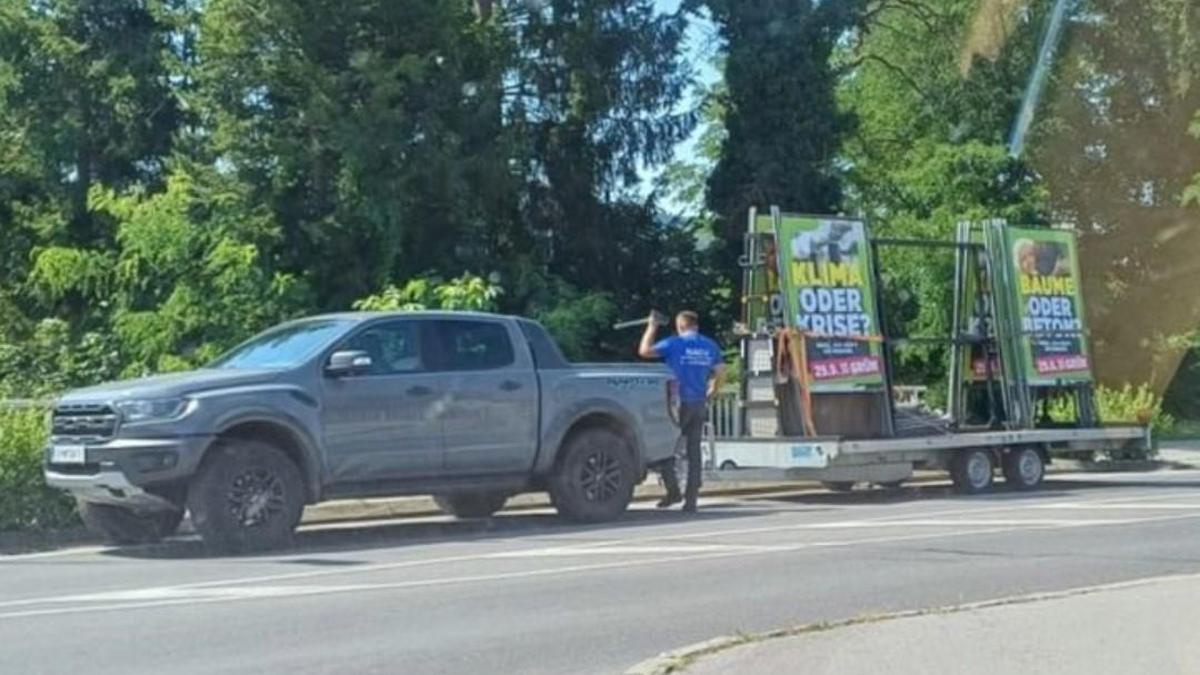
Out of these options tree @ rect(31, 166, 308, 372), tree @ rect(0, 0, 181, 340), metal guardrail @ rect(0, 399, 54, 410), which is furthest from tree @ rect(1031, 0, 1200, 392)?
metal guardrail @ rect(0, 399, 54, 410)

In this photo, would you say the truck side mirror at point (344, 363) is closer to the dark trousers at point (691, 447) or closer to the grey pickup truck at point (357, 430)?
the grey pickup truck at point (357, 430)

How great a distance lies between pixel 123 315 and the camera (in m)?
28.4

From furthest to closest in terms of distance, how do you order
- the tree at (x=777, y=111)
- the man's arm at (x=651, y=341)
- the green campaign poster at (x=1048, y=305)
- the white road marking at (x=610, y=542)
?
the tree at (x=777, y=111)
the green campaign poster at (x=1048, y=305)
the man's arm at (x=651, y=341)
the white road marking at (x=610, y=542)

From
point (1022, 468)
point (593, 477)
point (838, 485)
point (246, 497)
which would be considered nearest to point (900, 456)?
point (838, 485)

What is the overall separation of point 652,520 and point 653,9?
1633 centimetres

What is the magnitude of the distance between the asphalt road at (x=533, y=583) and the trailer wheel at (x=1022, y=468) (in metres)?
3.08

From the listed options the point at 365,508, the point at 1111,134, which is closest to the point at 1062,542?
the point at 365,508

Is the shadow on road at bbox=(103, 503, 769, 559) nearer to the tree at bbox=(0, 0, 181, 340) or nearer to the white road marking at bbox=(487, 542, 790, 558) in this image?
the white road marking at bbox=(487, 542, 790, 558)

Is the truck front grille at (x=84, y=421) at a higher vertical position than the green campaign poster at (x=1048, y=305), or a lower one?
lower

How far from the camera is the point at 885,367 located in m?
21.5

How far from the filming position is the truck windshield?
1606 cm

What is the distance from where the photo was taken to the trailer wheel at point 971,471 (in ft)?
70.9

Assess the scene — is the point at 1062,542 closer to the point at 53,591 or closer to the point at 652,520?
the point at 652,520

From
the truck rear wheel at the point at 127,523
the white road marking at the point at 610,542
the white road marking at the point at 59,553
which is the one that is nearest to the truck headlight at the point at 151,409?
the truck rear wheel at the point at 127,523
